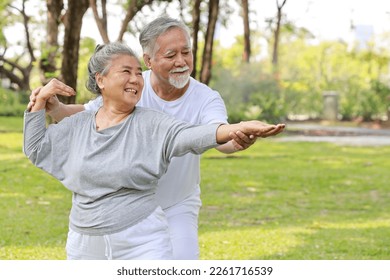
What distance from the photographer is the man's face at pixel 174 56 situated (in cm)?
364

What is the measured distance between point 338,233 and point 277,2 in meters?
22.2

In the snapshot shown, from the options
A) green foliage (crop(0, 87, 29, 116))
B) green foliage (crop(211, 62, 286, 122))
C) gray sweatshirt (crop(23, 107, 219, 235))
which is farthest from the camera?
green foliage (crop(0, 87, 29, 116))

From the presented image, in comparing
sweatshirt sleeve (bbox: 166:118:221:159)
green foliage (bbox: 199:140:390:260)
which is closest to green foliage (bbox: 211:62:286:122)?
green foliage (bbox: 199:140:390:260)

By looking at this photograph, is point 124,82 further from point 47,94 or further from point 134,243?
point 134,243

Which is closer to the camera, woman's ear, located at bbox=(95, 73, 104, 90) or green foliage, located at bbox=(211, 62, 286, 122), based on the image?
woman's ear, located at bbox=(95, 73, 104, 90)

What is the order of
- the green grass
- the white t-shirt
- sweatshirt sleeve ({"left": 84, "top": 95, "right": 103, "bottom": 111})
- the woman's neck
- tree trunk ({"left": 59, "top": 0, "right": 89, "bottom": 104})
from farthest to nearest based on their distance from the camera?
tree trunk ({"left": 59, "top": 0, "right": 89, "bottom": 104}), the green grass, the white t-shirt, sweatshirt sleeve ({"left": 84, "top": 95, "right": 103, "bottom": 111}), the woman's neck

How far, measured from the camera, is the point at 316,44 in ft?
197

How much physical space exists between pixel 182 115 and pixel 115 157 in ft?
2.17

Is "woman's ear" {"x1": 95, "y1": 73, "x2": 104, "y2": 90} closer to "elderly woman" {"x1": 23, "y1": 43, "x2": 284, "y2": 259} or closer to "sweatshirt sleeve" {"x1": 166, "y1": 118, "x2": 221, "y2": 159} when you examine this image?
"elderly woman" {"x1": 23, "y1": 43, "x2": 284, "y2": 259}

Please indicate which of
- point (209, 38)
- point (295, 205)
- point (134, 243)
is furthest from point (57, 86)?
point (209, 38)

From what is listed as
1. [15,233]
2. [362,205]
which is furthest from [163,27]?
[362,205]

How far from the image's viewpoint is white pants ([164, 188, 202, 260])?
12.4ft

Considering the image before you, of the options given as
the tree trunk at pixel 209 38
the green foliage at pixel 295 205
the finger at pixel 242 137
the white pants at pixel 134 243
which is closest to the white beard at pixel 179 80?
the white pants at pixel 134 243

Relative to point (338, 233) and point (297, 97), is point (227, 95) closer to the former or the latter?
point (297, 97)
